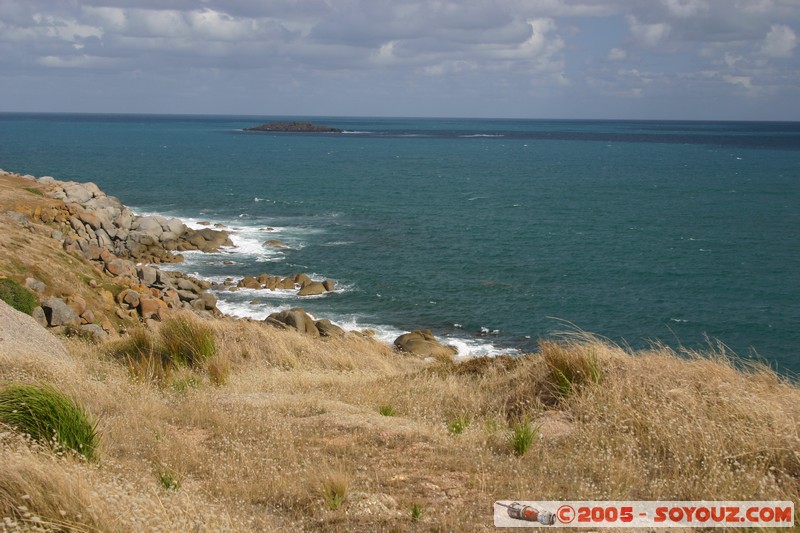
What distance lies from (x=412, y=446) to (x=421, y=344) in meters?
19.0

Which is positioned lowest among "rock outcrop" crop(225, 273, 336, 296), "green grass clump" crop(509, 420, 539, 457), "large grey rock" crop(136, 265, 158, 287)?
"rock outcrop" crop(225, 273, 336, 296)

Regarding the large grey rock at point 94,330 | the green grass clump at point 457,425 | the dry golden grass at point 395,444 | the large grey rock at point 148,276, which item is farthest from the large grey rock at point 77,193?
the green grass clump at point 457,425

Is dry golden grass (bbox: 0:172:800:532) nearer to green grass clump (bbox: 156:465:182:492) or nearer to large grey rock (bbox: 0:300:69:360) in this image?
green grass clump (bbox: 156:465:182:492)

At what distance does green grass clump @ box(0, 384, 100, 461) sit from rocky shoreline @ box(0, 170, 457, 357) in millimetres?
10734

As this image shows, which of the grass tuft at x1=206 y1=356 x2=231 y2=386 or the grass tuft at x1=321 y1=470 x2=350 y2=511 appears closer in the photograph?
the grass tuft at x1=321 y1=470 x2=350 y2=511

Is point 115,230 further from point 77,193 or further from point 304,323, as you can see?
point 304,323

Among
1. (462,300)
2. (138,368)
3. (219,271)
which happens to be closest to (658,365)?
(138,368)

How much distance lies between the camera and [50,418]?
6.70 m

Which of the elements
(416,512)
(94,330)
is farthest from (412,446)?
(94,330)

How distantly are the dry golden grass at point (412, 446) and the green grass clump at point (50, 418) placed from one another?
312mm

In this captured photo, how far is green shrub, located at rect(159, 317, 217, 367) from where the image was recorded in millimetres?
12031

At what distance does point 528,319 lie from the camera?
101ft

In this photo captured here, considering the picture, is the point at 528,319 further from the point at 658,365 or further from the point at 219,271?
the point at 658,365

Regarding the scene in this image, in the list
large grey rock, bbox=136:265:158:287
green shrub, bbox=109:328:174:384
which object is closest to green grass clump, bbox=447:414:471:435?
green shrub, bbox=109:328:174:384
